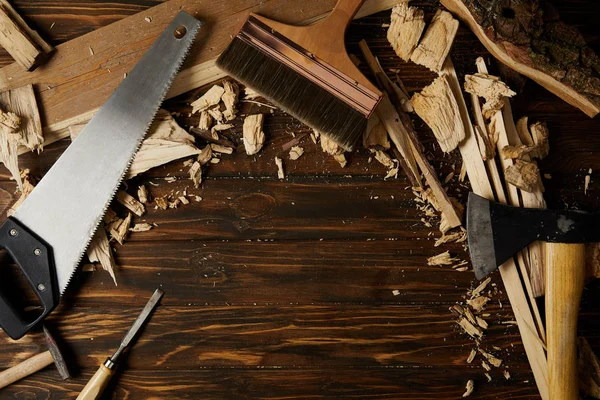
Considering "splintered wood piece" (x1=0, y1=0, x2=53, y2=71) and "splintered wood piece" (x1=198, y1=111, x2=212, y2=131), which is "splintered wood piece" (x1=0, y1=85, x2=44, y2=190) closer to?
"splintered wood piece" (x1=0, y1=0, x2=53, y2=71)

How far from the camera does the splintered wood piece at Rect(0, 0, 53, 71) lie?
51.7 inches

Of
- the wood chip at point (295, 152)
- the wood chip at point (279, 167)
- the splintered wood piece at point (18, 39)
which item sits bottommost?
the wood chip at point (279, 167)

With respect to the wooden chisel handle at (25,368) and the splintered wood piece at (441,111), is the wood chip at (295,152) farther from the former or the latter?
the wooden chisel handle at (25,368)

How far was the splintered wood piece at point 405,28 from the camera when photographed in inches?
53.2

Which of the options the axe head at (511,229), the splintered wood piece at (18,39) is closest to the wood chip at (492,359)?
the axe head at (511,229)

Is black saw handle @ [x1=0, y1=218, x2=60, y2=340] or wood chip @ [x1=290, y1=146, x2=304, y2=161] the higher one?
wood chip @ [x1=290, y1=146, x2=304, y2=161]

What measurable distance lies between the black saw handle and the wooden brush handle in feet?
4.02

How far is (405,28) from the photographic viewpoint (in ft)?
4.45

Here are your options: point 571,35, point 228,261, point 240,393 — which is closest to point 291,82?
point 228,261

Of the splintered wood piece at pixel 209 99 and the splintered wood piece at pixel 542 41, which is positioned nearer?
the splintered wood piece at pixel 542 41

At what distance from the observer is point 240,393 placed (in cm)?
139

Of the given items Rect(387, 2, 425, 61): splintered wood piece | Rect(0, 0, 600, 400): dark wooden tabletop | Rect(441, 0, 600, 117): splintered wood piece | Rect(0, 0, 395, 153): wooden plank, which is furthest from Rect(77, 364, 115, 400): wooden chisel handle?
Rect(441, 0, 600, 117): splintered wood piece

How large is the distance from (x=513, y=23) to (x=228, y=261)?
91cm

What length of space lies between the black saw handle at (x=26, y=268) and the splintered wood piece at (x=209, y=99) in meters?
0.50
